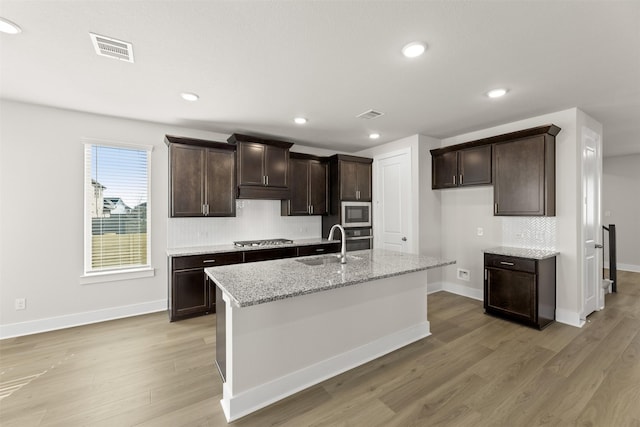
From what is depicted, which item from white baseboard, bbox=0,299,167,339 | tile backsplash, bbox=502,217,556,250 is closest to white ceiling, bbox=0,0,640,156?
tile backsplash, bbox=502,217,556,250

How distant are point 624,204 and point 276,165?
769 centimetres

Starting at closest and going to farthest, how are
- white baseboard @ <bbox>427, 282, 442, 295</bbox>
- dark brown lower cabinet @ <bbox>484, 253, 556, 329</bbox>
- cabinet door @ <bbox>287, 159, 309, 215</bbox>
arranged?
dark brown lower cabinet @ <bbox>484, 253, 556, 329</bbox> → white baseboard @ <bbox>427, 282, 442, 295</bbox> → cabinet door @ <bbox>287, 159, 309, 215</bbox>

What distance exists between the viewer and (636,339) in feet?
9.77

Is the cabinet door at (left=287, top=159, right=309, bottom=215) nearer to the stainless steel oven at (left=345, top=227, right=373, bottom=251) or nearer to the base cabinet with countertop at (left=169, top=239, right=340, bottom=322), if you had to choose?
the stainless steel oven at (left=345, top=227, right=373, bottom=251)

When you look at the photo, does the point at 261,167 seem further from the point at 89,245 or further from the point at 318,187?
the point at 89,245

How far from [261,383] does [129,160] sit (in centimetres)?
339

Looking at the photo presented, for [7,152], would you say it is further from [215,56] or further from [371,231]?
[371,231]

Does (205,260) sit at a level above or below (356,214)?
below

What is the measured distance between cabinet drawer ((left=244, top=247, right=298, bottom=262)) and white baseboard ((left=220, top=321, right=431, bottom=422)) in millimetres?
2032

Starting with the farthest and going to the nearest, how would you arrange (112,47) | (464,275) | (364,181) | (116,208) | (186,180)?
(364,181) < (464,275) < (186,180) < (116,208) < (112,47)

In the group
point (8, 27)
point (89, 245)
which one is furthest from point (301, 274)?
point (89, 245)

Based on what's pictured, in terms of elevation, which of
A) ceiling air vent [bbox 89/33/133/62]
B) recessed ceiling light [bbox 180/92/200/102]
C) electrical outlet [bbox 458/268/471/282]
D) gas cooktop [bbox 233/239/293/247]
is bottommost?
electrical outlet [bbox 458/268/471/282]

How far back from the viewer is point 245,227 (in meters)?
4.54

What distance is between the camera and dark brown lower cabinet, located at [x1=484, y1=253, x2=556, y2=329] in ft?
10.6
